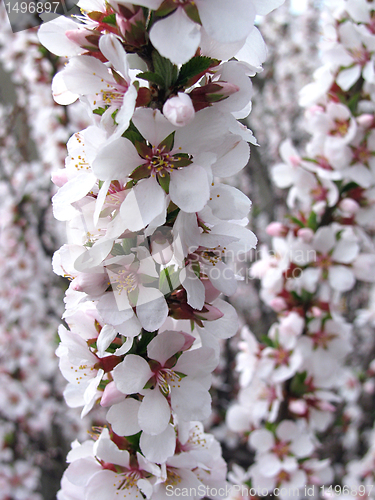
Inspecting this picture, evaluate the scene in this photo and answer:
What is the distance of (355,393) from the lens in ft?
11.8

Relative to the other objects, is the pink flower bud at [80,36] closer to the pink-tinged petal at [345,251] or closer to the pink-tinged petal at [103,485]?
the pink-tinged petal at [103,485]

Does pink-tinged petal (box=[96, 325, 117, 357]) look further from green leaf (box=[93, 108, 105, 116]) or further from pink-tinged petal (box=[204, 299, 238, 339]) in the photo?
green leaf (box=[93, 108, 105, 116])

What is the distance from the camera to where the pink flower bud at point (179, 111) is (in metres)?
0.64

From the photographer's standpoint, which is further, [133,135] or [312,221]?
[312,221]

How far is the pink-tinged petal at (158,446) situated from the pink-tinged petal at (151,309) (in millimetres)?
224

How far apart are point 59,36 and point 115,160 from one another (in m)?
0.26

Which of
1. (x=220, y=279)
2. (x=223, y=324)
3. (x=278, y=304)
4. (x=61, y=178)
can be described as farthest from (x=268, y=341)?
(x=61, y=178)

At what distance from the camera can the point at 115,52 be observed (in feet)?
2.18

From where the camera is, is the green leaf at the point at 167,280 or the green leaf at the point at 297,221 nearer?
the green leaf at the point at 167,280

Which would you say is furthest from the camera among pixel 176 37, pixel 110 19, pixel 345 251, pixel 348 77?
pixel 345 251

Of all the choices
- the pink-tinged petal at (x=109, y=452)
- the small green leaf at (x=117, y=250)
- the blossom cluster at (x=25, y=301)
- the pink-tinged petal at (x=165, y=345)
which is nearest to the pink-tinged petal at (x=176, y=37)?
the small green leaf at (x=117, y=250)

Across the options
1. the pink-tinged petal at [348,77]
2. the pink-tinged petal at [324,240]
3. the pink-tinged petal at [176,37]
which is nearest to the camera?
the pink-tinged petal at [176,37]

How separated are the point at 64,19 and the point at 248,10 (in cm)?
34

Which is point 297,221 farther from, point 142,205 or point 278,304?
point 142,205
